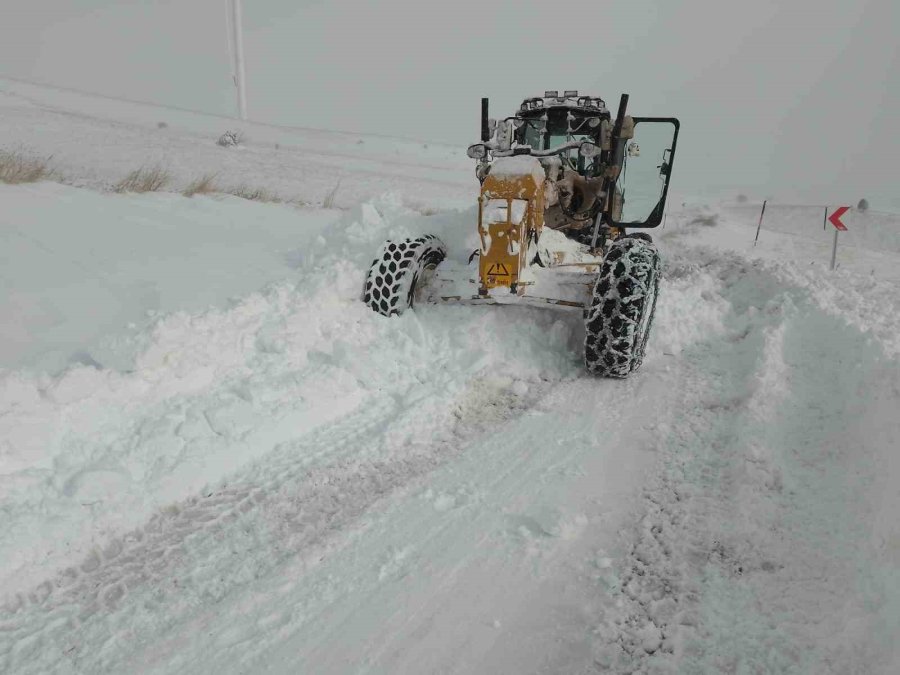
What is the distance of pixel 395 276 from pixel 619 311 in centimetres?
189

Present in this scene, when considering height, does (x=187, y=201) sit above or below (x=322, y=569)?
above

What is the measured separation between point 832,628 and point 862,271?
7.97 m

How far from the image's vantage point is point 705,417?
4012 millimetres

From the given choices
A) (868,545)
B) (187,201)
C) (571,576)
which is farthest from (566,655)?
(187,201)

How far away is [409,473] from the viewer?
3.39 meters

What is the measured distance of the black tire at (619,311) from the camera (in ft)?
14.6

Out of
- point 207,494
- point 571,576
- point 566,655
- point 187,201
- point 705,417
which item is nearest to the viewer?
point 566,655

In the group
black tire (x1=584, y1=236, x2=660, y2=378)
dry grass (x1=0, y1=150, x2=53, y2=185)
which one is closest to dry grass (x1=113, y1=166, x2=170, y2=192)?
dry grass (x1=0, y1=150, x2=53, y2=185)

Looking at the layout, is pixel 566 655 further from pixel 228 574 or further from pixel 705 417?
pixel 705 417

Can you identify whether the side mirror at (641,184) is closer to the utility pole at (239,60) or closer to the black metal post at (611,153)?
the black metal post at (611,153)

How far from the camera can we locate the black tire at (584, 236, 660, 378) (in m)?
4.44

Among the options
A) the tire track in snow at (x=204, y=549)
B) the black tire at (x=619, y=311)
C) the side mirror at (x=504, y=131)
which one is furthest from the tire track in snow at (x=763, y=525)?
the side mirror at (x=504, y=131)

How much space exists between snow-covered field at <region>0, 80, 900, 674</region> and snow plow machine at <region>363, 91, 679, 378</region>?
0.96ft

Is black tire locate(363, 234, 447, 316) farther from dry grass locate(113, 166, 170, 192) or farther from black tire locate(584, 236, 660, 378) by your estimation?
dry grass locate(113, 166, 170, 192)
